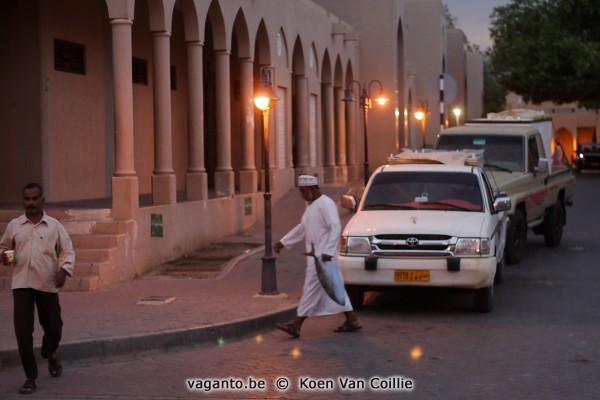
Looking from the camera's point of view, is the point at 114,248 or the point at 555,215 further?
the point at 555,215

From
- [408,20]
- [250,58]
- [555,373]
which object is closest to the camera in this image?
[555,373]

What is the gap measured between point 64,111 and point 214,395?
35.7ft

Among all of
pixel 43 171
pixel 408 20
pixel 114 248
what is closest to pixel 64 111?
pixel 43 171

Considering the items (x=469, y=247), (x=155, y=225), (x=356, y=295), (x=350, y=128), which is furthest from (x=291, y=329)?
(x=350, y=128)

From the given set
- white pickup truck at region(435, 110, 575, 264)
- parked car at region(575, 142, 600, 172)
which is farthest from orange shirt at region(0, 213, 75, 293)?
parked car at region(575, 142, 600, 172)

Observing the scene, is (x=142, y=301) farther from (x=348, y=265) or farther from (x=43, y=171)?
(x=43, y=171)

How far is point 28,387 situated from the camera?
29.5 feet

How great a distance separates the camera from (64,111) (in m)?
18.8

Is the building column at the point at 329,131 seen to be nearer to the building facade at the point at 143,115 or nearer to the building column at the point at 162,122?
the building facade at the point at 143,115

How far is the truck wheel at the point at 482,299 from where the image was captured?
13078 millimetres

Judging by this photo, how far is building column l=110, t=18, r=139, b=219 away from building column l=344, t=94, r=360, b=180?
23.2m

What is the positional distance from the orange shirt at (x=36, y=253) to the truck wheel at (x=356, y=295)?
481cm

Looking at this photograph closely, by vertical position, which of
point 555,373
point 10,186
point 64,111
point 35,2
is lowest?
point 555,373

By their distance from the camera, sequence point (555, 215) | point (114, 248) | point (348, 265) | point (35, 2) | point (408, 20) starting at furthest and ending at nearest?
point (408, 20), point (555, 215), point (35, 2), point (114, 248), point (348, 265)
